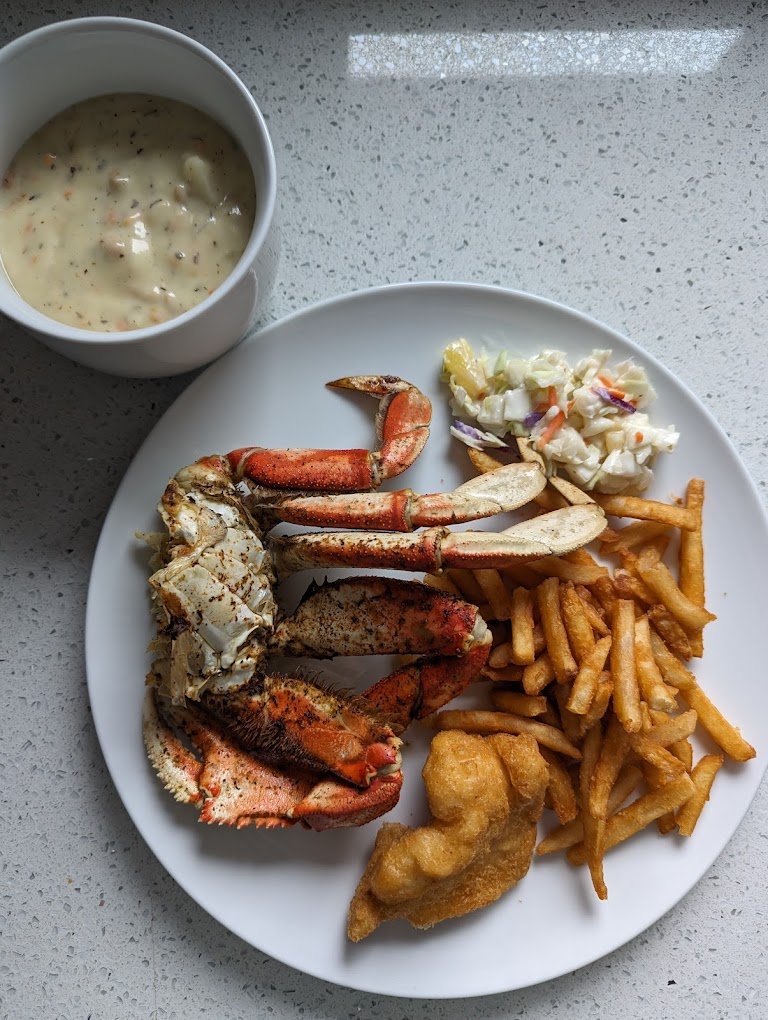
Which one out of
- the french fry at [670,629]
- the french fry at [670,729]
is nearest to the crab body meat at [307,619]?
the french fry at [670,629]

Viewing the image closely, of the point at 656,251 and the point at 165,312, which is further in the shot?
the point at 656,251

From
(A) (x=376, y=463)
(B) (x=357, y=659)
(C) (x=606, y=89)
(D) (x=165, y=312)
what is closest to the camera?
(D) (x=165, y=312)

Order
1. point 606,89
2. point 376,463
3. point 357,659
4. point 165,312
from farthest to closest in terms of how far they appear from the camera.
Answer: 1. point 606,89
2. point 357,659
3. point 376,463
4. point 165,312

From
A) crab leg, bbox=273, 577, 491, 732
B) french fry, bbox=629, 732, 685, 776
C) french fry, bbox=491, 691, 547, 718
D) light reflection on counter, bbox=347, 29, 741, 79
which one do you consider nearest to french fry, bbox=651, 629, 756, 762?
french fry, bbox=629, 732, 685, 776

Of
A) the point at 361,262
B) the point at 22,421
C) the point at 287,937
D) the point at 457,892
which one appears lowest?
the point at 287,937

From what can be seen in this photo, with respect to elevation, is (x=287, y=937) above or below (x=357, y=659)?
below

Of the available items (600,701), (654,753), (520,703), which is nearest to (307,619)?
(520,703)

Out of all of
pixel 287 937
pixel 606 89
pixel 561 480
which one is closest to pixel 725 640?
pixel 561 480

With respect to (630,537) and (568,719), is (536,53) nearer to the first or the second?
(630,537)

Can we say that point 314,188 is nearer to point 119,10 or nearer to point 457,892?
point 119,10
